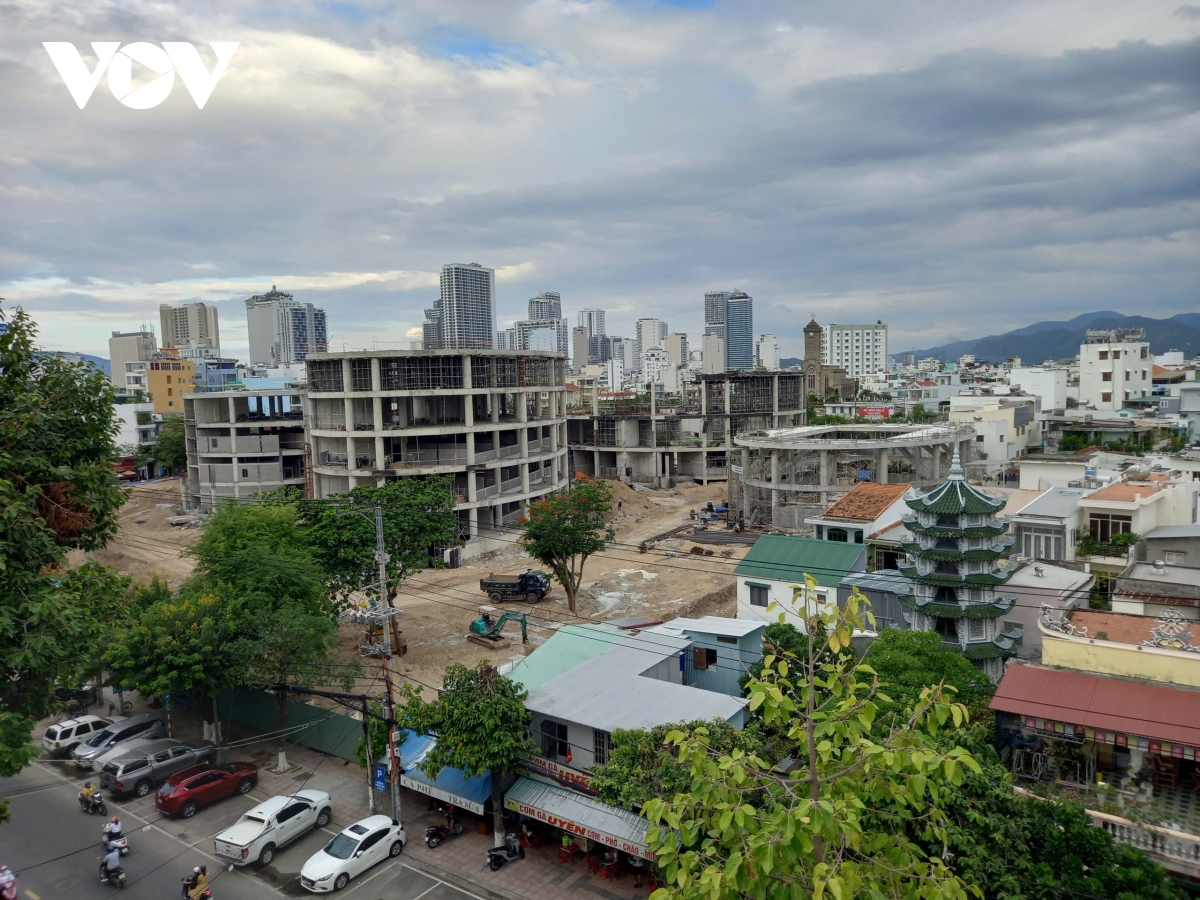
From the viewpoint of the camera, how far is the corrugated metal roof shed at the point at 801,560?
103 ft

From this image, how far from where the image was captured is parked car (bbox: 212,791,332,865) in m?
20.1

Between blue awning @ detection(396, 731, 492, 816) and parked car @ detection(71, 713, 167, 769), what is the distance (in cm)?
1025

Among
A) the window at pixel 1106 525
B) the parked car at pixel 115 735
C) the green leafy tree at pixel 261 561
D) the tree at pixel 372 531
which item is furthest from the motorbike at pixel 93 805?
the window at pixel 1106 525

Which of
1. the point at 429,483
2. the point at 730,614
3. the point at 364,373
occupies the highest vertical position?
the point at 364,373

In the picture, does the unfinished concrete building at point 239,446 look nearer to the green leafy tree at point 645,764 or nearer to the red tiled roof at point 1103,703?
the green leafy tree at point 645,764

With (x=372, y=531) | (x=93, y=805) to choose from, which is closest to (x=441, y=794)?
(x=93, y=805)

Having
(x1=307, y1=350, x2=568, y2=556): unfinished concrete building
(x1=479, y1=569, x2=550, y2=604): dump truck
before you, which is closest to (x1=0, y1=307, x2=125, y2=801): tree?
(x1=479, y1=569, x2=550, y2=604): dump truck

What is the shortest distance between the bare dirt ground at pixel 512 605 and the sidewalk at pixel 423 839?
3.99 m

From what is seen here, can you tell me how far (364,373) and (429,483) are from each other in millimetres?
16608

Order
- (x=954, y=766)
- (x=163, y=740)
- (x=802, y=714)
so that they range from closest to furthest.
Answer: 1. (x=954, y=766)
2. (x=802, y=714)
3. (x=163, y=740)

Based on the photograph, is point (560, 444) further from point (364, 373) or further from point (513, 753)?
point (513, 753)

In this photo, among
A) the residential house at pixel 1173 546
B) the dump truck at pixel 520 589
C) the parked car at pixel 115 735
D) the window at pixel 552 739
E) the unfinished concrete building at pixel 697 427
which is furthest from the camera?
the unfinished concrete building at pixel 697 427

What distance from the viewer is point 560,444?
6581 centimetres

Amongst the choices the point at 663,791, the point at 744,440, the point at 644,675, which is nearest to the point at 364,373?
the point at 744,440
